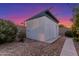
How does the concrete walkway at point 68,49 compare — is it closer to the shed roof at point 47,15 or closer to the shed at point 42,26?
the shed at point 42,26

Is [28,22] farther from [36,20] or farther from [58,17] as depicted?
[58,17]

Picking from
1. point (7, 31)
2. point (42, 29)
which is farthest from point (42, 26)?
point (7, 31)

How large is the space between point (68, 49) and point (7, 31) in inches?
108

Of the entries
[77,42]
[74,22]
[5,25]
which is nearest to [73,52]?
[77,42]

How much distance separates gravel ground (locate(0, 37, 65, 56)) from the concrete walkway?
21 centimetres

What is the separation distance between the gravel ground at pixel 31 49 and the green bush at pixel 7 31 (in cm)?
38

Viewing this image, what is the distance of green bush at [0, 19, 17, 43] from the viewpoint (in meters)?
11.6

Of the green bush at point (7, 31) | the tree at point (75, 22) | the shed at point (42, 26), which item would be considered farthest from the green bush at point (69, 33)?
the green bush at point (7, 31)

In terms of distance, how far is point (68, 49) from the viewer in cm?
1148

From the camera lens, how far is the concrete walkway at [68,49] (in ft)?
36.9

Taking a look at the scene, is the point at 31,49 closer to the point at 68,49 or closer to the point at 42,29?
the point at 42,29

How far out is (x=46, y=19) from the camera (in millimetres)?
11422

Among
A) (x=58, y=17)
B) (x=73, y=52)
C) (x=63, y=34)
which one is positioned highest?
(x=58, y=17)

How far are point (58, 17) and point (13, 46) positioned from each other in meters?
2.21
